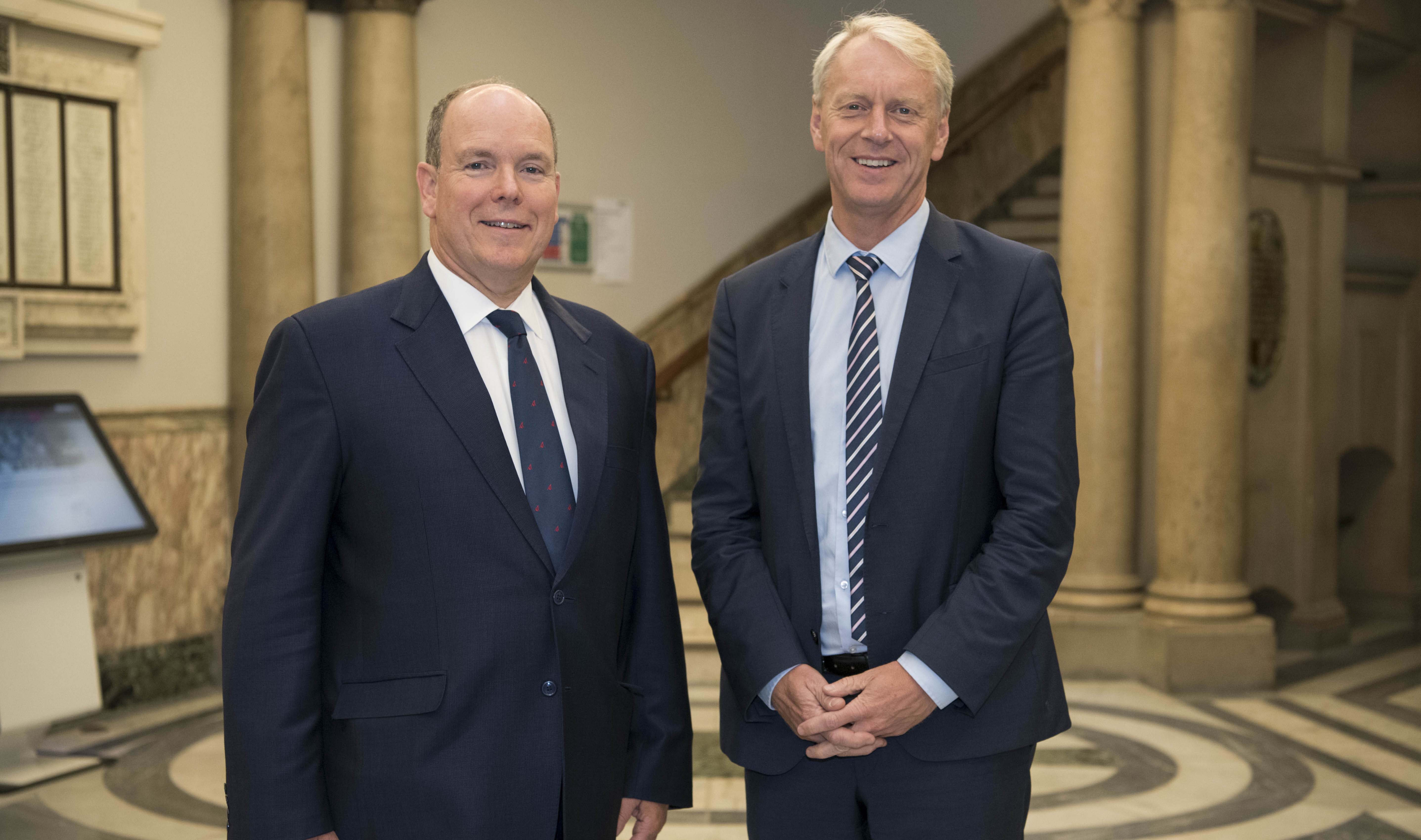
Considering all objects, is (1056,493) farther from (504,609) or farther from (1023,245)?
(504,609)

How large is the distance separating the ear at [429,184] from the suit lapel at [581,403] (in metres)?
0.21

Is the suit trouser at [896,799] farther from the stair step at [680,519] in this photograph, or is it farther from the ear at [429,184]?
the stair step at [680,519]

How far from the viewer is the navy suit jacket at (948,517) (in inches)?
77.1

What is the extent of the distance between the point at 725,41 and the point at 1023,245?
699 cm

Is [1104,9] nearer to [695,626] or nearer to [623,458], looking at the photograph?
[695,626]

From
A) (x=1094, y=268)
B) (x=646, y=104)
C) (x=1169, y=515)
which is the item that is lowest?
(x=1169, y=515)

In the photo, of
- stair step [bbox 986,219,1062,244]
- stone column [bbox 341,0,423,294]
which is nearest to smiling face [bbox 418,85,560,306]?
stone column [bbox 341,0,423,294]

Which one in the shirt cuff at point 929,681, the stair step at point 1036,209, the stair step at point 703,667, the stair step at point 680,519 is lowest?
the stair step at point 703,667

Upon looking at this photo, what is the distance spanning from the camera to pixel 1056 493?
1.97m

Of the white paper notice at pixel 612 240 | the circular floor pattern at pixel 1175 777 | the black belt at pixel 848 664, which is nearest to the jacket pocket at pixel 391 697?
the black belt at pixel 848 664

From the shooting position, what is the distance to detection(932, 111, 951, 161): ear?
207cm

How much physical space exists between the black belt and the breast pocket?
0.45m

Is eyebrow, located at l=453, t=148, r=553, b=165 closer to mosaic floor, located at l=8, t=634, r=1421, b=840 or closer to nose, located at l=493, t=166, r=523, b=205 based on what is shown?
nose, located at l=493, t=166, r=523, b=205

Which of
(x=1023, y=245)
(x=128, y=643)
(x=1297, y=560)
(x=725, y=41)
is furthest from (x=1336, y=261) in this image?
(x=128, y=643)
